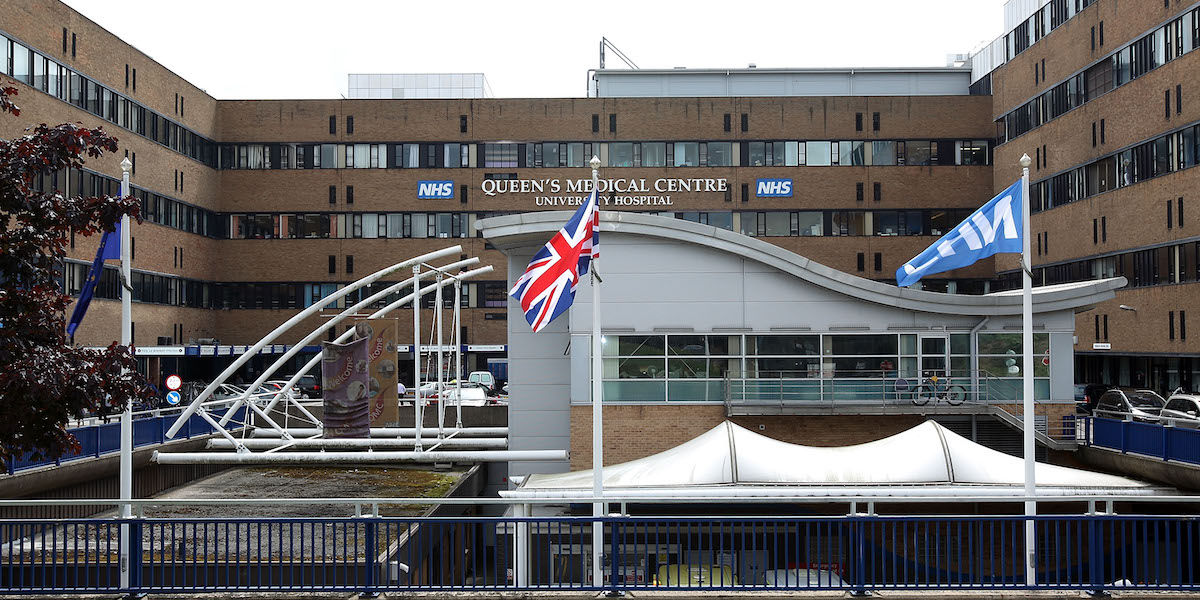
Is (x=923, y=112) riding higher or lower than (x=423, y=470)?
higher

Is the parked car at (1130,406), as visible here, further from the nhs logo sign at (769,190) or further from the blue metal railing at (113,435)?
the nhs logo sign at (769,190)

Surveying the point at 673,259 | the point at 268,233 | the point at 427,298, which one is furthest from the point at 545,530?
the point at 268,233

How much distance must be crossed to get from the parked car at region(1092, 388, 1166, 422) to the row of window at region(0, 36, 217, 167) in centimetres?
4306

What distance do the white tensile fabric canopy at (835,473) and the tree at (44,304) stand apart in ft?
29.3

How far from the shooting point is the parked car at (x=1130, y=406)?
99.7 feet

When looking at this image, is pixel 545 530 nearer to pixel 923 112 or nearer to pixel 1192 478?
pixel 1192 478

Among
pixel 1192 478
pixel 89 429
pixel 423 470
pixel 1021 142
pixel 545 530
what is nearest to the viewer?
pixel 545 530

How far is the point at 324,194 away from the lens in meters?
64.2

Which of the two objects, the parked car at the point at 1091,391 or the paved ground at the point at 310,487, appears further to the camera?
the parked car at the point at 1091,391

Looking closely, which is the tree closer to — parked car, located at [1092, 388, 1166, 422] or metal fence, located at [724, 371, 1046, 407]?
metal fence, located at [724, 371, 1046, 407]

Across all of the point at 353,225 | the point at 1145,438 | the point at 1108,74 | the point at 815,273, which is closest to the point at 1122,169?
the point at 1108,74

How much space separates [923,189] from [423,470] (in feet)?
145

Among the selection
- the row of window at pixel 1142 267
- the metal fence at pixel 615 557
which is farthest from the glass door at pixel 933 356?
the row of window at pixel 1142 267

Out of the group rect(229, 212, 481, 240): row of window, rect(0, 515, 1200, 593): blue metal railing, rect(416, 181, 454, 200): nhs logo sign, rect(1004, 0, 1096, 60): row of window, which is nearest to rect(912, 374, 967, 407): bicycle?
rect(0, 515, 1200, 593): blue metal railing
